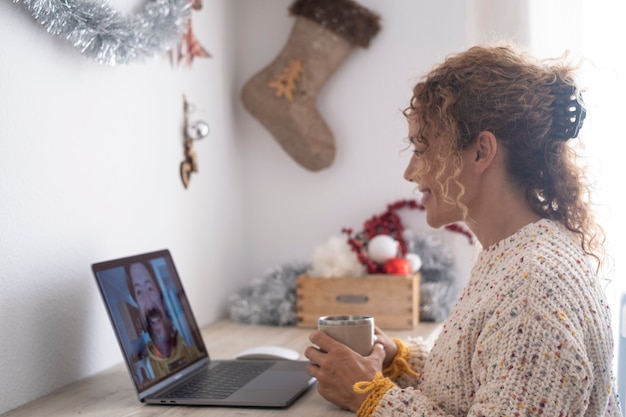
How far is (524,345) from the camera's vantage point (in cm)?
97

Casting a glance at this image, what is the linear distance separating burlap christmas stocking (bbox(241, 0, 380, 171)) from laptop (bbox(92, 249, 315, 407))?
0.80 meters

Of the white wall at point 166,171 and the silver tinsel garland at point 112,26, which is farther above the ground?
the silver tinsel garland at point 112,26

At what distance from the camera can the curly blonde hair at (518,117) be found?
112cm

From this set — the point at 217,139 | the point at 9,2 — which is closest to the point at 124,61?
the point at 9,2

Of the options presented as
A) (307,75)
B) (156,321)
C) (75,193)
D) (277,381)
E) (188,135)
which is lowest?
(277,381)

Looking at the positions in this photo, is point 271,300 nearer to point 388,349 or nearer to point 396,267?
point 396,267

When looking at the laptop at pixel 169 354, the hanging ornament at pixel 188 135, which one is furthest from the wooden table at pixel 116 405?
the hanging ornament at pixel 188 135

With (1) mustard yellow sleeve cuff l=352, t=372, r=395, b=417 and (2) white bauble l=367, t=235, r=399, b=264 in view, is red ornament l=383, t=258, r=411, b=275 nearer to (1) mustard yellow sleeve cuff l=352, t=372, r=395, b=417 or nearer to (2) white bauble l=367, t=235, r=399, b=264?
(2) white bauble l=367, t=235, r=399, b=264

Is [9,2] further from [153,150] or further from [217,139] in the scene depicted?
[217,139]

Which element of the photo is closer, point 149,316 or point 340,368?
point 340,368

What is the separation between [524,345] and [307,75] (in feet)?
4.92

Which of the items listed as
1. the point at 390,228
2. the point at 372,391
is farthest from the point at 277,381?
the point at 390,228

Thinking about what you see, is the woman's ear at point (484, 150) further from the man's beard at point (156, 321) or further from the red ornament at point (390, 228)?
the red ornament at point (390, 228)

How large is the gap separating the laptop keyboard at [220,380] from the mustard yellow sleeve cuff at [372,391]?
0.94ft
